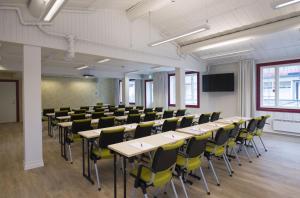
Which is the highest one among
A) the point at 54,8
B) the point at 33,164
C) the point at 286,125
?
the point at 54,8

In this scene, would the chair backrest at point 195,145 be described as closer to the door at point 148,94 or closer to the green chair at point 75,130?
the green chair at point 75,130

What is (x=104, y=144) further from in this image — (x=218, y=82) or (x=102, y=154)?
(x=218, y=82)

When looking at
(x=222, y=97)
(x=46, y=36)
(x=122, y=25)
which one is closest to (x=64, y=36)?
(x=46, y=36)

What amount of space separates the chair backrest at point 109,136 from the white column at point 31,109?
1771mm

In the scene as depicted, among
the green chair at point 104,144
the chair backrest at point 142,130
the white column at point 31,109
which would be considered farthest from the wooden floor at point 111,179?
the chair backrest at point 142,130

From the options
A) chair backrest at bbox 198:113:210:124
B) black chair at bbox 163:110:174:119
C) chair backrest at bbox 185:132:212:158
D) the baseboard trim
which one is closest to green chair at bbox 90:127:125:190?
chair backrest at bbox 185:132:212:158

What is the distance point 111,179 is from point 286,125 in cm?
653

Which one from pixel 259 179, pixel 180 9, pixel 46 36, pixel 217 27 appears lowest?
pixel 259 179

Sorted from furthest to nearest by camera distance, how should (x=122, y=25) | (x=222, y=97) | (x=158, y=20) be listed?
(x=222, y=97)
(x=158, y=20)
(x=122, y=25)

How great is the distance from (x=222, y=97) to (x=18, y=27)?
7.84 meters

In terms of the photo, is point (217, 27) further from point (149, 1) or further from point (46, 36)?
point (46, 36)

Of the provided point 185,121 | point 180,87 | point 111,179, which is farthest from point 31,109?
point 180,87

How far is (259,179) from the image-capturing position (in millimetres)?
3367

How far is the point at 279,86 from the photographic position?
716cm
